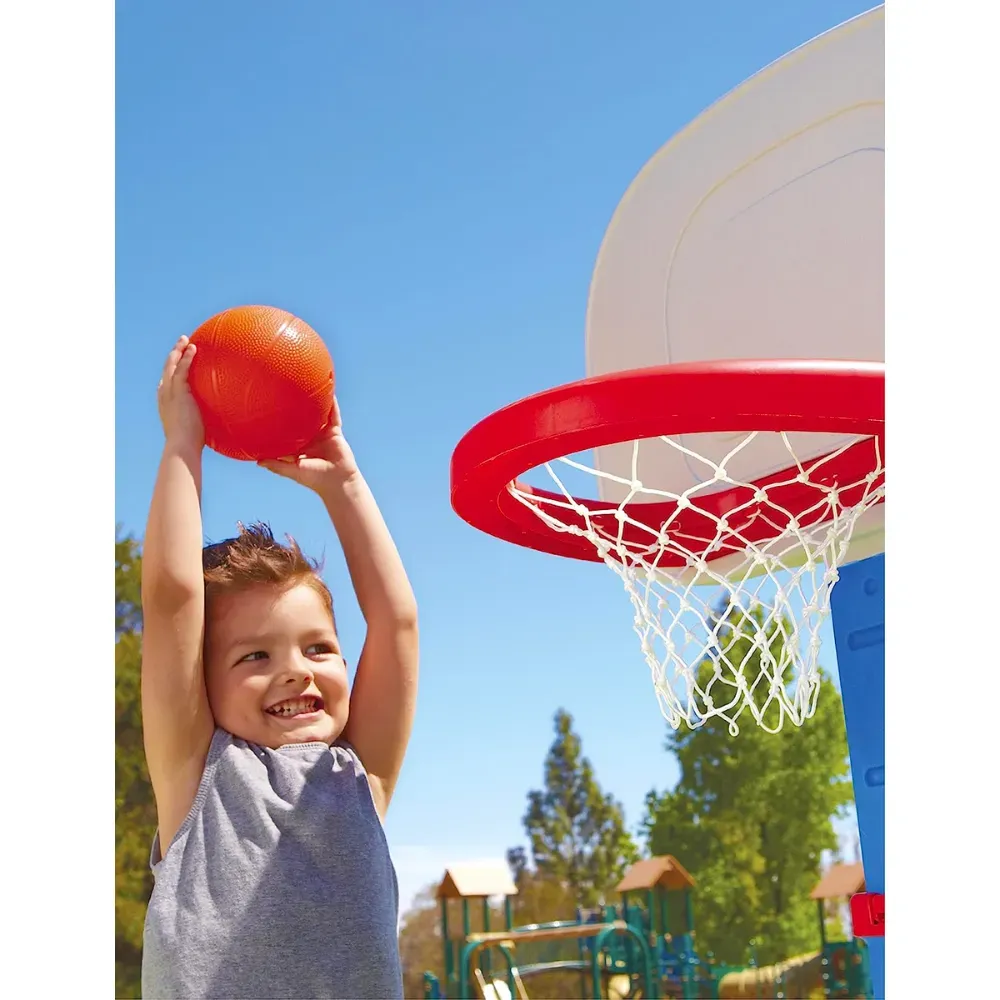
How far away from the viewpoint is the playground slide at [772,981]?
10930 mm

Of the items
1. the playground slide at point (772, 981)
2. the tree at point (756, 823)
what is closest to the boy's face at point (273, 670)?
the playground slide at point (772, 981)

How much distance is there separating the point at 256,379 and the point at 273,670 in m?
0.45

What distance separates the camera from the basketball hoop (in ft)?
5.61

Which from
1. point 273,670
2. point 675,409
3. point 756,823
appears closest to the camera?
point 675,409

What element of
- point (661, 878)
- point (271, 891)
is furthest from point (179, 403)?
point (661, 878)

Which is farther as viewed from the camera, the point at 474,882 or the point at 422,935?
the point at 422,935

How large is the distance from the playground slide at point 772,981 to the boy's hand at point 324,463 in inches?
392

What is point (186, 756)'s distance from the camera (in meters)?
1.85

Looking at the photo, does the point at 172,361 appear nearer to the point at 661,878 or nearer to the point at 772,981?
the point at 661,878

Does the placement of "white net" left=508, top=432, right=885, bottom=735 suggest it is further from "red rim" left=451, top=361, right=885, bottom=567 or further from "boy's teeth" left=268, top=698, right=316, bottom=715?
"boy's teeth" left=268, top=698, right=316, bottom=715

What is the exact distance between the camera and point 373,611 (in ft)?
6.70
